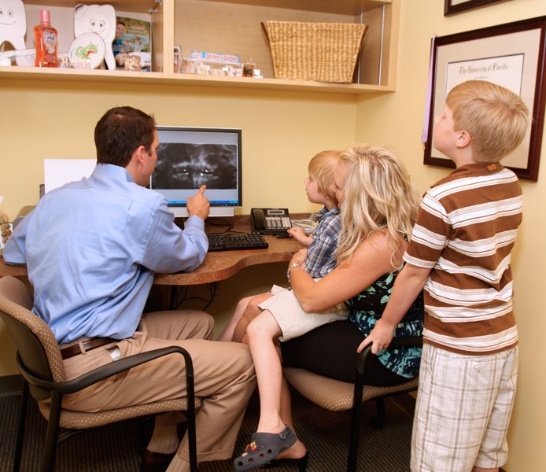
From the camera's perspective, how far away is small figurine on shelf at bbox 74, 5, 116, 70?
85.0 inches

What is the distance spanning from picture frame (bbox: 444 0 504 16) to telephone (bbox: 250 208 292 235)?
1.09 m

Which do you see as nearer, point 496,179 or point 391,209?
point 496,179

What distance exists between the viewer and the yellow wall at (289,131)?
1.77 meters

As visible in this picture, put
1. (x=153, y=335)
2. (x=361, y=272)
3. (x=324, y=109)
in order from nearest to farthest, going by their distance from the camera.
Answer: (x=361, y=272)
(x=153, y=335)
(x=324, y=109)

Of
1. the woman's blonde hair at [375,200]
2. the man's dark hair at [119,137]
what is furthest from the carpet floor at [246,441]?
the man's dark hair at [119,137]

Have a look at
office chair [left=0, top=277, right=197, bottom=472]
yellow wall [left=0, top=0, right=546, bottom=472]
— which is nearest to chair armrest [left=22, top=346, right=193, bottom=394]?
office chair [left=0, top=277, right=197, bottom=472]

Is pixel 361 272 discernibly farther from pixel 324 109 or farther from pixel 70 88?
pixel 70 88

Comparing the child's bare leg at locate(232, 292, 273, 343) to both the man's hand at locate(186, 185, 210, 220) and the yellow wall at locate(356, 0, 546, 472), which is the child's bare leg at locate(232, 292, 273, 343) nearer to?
the man's hand at locate(186, 185, 210, 220)

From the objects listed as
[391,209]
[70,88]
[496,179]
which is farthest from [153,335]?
[496,179]

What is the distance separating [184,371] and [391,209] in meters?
0.81

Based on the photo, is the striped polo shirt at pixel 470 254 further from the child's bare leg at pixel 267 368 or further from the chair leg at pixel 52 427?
the chair leg at pixel 52 427

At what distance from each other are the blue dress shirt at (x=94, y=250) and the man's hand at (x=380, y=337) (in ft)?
2.21

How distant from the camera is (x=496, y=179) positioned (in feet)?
4.48

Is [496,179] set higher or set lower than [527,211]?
higher
